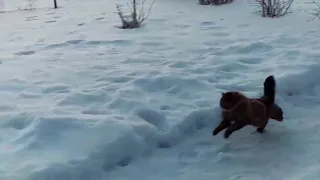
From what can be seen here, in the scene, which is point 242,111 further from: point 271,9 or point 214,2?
point 214,2

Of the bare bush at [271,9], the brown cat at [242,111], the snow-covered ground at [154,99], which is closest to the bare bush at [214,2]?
the bare bush at [271,9]

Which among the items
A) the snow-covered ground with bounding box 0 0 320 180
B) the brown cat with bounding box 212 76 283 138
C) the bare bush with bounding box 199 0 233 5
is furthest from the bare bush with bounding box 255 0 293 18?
the brown cat with bounding box 212 76 283 138

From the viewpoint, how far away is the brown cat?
110 inches

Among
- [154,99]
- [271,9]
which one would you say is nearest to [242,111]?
[154,99]

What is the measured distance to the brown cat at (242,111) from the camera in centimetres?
280

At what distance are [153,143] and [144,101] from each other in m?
0.63

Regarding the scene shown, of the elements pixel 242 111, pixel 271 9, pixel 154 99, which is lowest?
A: pixel 271 9

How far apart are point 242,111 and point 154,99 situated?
0.95 m

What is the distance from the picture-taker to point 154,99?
3598mm

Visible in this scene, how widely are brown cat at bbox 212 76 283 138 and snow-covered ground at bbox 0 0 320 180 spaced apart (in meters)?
0.14

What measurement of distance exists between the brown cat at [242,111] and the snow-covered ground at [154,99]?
5.6 inches

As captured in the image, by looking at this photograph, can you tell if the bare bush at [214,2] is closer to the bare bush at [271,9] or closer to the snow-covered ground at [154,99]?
the bare bush at [271,9]

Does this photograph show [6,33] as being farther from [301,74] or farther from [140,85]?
[301,74]

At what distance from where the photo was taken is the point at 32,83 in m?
4.07
